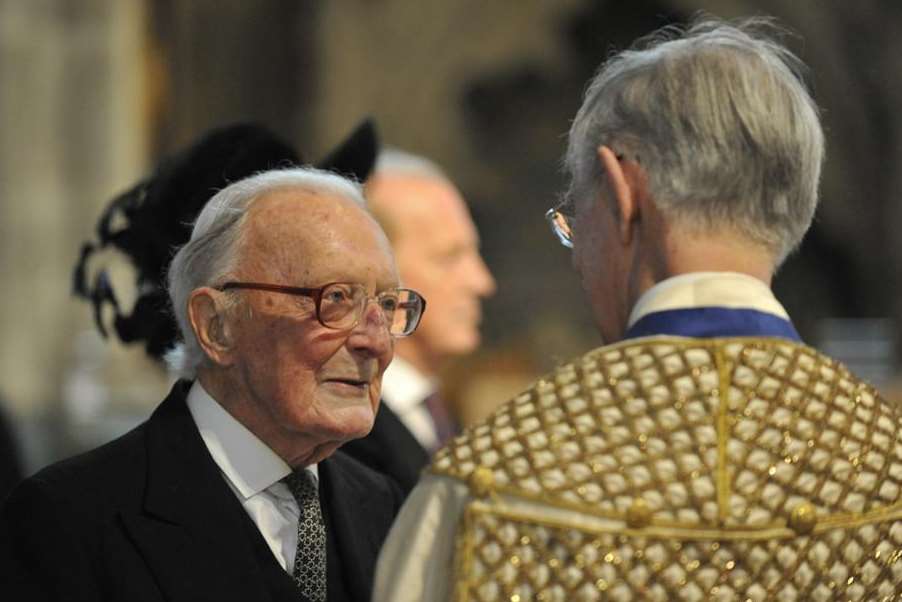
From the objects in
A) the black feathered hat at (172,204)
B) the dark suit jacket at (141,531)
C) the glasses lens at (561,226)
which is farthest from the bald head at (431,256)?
the glasses lens at (561,226)

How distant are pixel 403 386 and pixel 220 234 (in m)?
2.19

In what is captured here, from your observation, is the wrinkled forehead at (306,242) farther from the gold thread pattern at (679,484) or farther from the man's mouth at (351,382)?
the gold thread pattern at (679,484)

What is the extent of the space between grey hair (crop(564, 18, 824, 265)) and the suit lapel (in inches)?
34.3

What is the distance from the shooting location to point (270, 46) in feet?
37.2

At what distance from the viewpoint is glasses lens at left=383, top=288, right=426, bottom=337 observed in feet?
9.81

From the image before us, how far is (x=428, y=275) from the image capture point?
5340 millimetres

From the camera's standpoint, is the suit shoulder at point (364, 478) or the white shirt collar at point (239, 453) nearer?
the white shirt collar at point (239, 453)

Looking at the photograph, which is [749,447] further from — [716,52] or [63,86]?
[63,86]

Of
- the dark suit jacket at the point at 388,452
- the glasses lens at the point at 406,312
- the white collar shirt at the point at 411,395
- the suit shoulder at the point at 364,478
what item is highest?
the glasses lens at the point at 406,312

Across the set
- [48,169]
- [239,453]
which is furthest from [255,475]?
[48,169]

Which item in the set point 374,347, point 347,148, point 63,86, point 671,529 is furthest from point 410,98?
point 671,529

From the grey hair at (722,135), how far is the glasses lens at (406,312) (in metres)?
0.69

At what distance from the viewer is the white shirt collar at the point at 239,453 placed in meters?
2.84

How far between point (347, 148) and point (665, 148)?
5.29 feet
